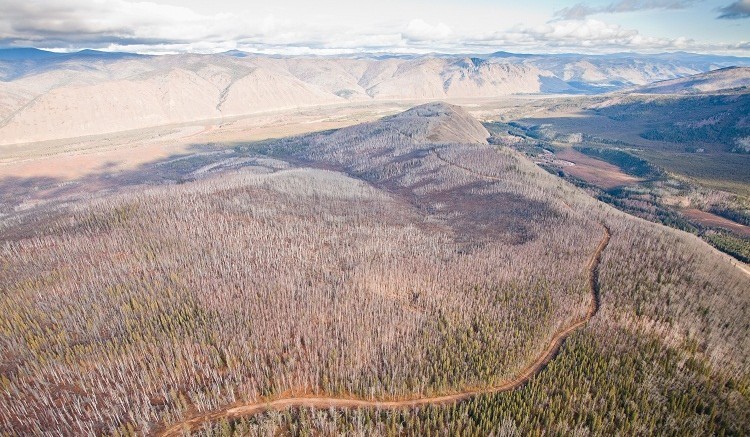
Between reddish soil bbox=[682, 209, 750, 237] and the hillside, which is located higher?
the hillside

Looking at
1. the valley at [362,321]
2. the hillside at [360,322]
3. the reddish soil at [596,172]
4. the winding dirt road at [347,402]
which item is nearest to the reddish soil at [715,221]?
the valley at [362,321]

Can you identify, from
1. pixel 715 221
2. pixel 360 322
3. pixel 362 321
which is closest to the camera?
pixel 360 322

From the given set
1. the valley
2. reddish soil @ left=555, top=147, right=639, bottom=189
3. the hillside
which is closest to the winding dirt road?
the valley

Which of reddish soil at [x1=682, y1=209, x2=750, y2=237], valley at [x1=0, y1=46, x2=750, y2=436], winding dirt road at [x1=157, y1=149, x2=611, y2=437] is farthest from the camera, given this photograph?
reddish soil at [x1=682, y1=209, x2=750, y2=237]

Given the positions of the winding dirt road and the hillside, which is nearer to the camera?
the winding dirt road

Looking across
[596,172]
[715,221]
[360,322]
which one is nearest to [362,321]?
[360,322]

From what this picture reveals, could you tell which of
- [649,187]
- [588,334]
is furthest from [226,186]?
[649,187]

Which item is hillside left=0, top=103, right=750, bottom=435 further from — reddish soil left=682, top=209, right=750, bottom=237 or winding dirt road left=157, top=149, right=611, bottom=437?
reddish soil left=682, top=209, right=750, bottom=237

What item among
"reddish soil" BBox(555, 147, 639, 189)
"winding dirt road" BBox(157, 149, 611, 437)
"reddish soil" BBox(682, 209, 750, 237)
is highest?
"winding dirt road" BBox(157, 149, 611, 437)

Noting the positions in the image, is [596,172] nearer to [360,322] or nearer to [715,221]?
[715,221]
